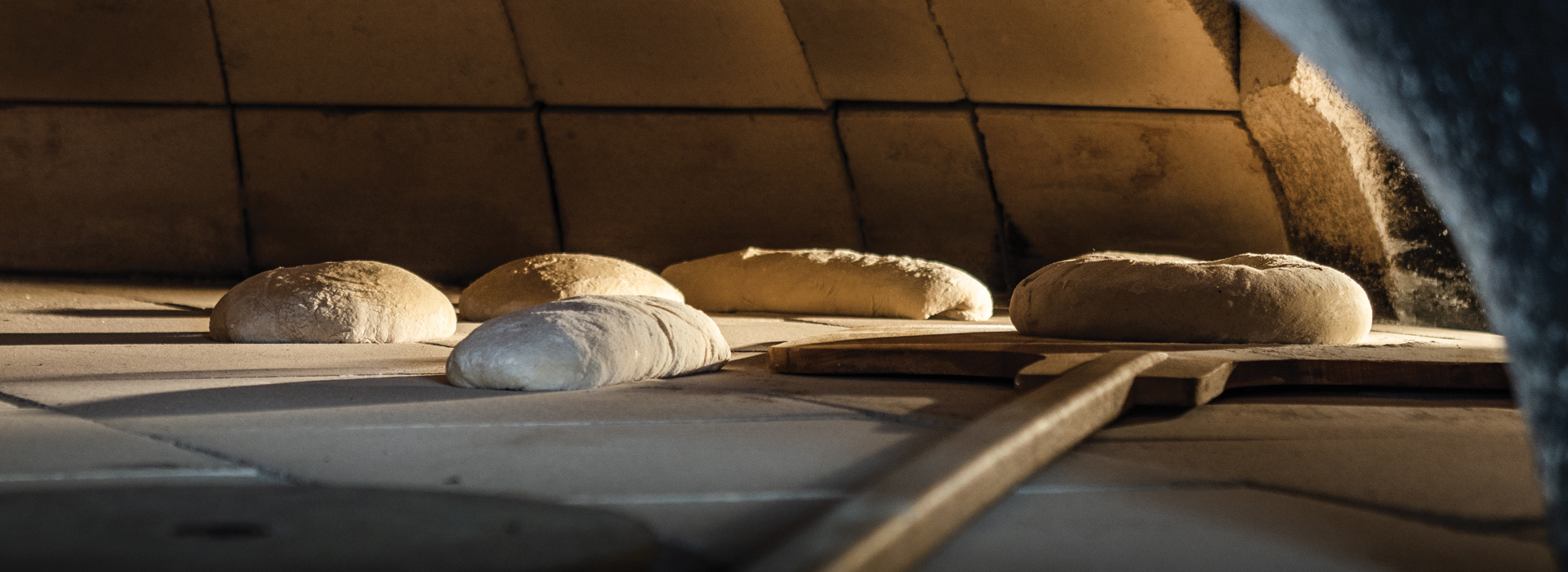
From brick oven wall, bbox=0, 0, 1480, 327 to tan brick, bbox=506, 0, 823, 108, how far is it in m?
0.01

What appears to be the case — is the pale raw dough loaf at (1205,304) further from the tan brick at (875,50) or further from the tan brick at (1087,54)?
the tan brick at (875,50)

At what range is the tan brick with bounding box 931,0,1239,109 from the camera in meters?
5.65

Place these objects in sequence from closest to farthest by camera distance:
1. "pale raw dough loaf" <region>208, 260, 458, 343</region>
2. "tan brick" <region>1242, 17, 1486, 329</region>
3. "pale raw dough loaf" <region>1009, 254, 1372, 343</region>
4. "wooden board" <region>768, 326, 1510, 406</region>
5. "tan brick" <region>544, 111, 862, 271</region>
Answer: "wooden board" <region>768, 326, 1510, 406</region>
"pale raw dough loaf" <region>1009, 254, 1372, 343</region>
"pale raw dough loaf" <region>208, 260, 458, 343</region>
"tan brick" <region>1242, 17, 1486, 329</region>
"tan brick" <region>544, 111, 862, 271</region>

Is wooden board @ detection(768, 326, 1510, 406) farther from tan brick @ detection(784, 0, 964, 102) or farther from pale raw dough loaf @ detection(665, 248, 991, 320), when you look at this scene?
tan brick @ detection(784, 0, 964, 102)

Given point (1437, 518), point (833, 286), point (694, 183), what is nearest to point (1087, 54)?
point (833, 286)

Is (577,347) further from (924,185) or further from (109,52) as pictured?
(109,52)

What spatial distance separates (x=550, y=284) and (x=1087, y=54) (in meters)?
3.01

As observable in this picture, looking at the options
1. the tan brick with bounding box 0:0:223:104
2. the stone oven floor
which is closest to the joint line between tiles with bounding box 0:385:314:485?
the stone oven floor

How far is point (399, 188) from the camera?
6047mm

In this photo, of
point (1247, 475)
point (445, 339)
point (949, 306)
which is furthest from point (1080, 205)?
point (1247, 475)

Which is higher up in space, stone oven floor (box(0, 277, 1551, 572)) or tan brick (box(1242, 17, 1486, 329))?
tan brick (box(1242, 17, 1486, 329))

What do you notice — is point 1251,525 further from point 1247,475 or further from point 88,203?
point 88,203

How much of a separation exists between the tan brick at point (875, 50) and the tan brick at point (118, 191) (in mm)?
2964

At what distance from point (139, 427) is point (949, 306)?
3651 mm
